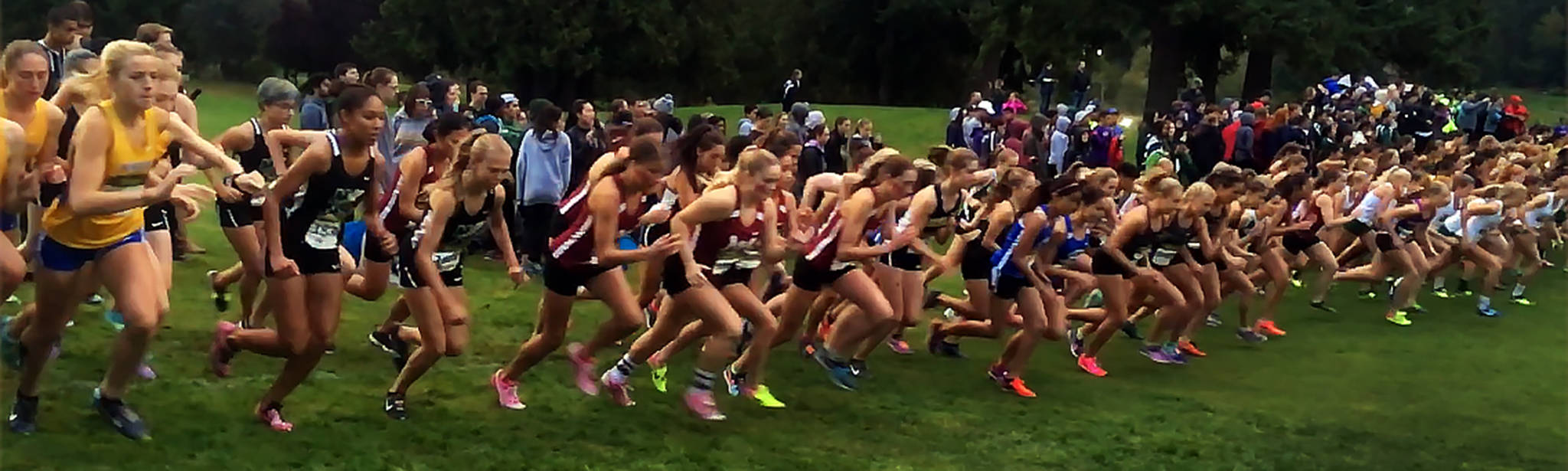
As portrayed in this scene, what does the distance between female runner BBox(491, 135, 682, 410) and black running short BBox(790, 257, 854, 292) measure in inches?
52.1

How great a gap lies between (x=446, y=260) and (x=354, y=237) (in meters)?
0.99

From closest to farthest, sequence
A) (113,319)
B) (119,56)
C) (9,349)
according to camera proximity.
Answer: (119,56) → (9,349) → (113,319)

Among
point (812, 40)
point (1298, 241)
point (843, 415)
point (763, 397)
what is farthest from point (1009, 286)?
point (812, 40)

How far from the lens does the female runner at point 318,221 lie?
6.39 meters

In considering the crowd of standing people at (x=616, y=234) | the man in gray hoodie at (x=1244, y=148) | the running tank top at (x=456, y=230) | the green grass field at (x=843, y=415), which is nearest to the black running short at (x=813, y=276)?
the crowd of standing people at (x=616, y=234)

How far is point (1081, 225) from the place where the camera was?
985cm

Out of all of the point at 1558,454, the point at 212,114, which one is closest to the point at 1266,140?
the point at 1558,454

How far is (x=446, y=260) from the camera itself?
724cm

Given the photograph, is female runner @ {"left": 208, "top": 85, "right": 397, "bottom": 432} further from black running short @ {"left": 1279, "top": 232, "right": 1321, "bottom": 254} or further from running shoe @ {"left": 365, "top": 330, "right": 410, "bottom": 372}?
black running short @ {"left": 1279, "top": 232, "right": 1321, "bottom": 254}

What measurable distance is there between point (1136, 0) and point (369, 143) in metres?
30.7

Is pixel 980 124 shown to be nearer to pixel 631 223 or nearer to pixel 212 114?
pixel 631 223

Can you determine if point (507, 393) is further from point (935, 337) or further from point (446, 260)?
point (935, 337)

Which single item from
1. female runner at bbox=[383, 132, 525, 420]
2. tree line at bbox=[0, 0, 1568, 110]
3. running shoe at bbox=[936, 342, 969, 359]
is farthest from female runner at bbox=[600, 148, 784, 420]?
tree line at bbox=[0, 0, 1568, 110]

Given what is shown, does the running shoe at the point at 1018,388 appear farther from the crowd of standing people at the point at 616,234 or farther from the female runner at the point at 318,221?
the female runner at the point at 318,221
